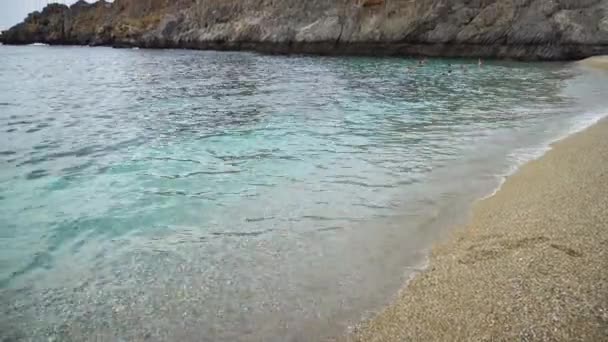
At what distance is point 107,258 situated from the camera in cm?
524

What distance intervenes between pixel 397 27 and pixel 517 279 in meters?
50.9

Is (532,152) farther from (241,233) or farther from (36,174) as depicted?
(36,174)

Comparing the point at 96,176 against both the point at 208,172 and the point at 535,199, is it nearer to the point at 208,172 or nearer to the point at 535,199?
the point at 208,172

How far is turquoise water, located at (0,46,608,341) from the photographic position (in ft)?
13.7

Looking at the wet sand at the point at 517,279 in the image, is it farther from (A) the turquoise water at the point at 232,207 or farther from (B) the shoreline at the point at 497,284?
(A) the turquoise water at the point at 232,207

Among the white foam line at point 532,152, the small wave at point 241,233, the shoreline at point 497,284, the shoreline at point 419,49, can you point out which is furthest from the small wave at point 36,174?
the shoreline at point 419,49

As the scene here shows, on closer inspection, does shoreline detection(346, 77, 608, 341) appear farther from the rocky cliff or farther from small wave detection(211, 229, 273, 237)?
the rocky cliff

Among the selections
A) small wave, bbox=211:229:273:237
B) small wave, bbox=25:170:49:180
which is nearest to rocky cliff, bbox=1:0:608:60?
small wave, bbox=25:170:49:180

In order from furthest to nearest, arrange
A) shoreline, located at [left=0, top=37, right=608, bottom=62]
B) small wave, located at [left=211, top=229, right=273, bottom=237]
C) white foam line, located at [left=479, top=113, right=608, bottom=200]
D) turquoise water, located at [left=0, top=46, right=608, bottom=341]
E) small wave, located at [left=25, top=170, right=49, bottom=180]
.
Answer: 1. shoreline, located at [left=0, top=37, right=608, bottom=62]
2. small wave, located at [left=25, top=170, right=49, bottom=180]
3. white foam line, located at [left=479, top=113, right=608, bottom=200]
4. small wave, located at [left=211, top=229, right=273, bottom=237]
5. turquoise water, located at [left=0, top=46, right=608, bottom=341]

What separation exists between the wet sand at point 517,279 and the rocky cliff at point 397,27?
150ft

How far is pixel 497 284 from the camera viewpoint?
3936mm

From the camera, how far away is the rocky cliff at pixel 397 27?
4469cm

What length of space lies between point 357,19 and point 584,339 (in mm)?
54283

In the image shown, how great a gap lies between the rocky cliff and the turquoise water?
34501 mm
